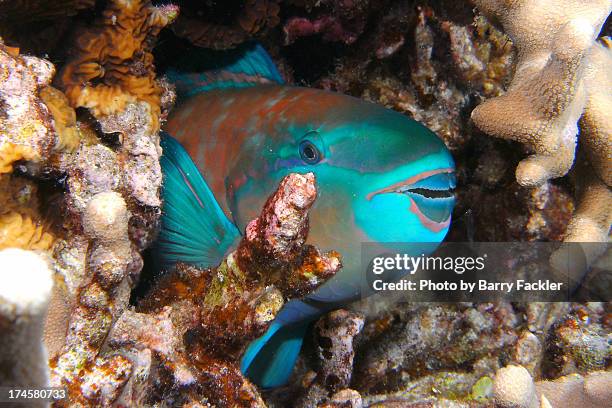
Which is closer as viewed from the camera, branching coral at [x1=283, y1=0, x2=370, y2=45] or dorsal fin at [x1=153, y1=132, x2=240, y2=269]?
dorsal fin at [x1=153, y1=132, x2=240, y2=269]

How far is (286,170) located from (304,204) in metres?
0.89

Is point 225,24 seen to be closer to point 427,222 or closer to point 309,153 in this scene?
point 309,153

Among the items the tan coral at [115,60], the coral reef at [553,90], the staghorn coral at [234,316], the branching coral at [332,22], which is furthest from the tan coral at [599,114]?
the tan coral at [115,60]

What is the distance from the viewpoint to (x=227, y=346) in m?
1.99

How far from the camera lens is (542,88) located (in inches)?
101

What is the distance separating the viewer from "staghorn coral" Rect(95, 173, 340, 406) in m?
1.80

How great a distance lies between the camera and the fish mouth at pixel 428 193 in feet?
7.16

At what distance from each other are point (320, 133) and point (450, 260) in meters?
1.94

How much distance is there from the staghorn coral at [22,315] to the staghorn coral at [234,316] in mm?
837

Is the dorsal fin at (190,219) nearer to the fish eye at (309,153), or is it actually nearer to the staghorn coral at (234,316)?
the fish eye at (309,153)

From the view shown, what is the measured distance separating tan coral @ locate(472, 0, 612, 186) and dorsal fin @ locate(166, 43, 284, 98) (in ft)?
5.47

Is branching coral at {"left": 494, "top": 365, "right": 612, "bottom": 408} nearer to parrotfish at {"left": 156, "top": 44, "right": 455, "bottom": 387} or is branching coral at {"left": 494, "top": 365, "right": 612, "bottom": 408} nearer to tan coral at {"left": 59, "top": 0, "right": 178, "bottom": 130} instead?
parrotfish at {"left": 156, "top": 44, "right": 455, "bottom": 387}

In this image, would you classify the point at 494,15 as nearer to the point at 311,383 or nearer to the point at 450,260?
the point at 450,260

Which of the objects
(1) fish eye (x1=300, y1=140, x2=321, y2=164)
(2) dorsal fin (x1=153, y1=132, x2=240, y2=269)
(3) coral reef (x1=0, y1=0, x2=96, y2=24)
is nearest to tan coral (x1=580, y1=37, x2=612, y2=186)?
(1) fish eye (x1=300, y1=140, x2=321, y2=164)
